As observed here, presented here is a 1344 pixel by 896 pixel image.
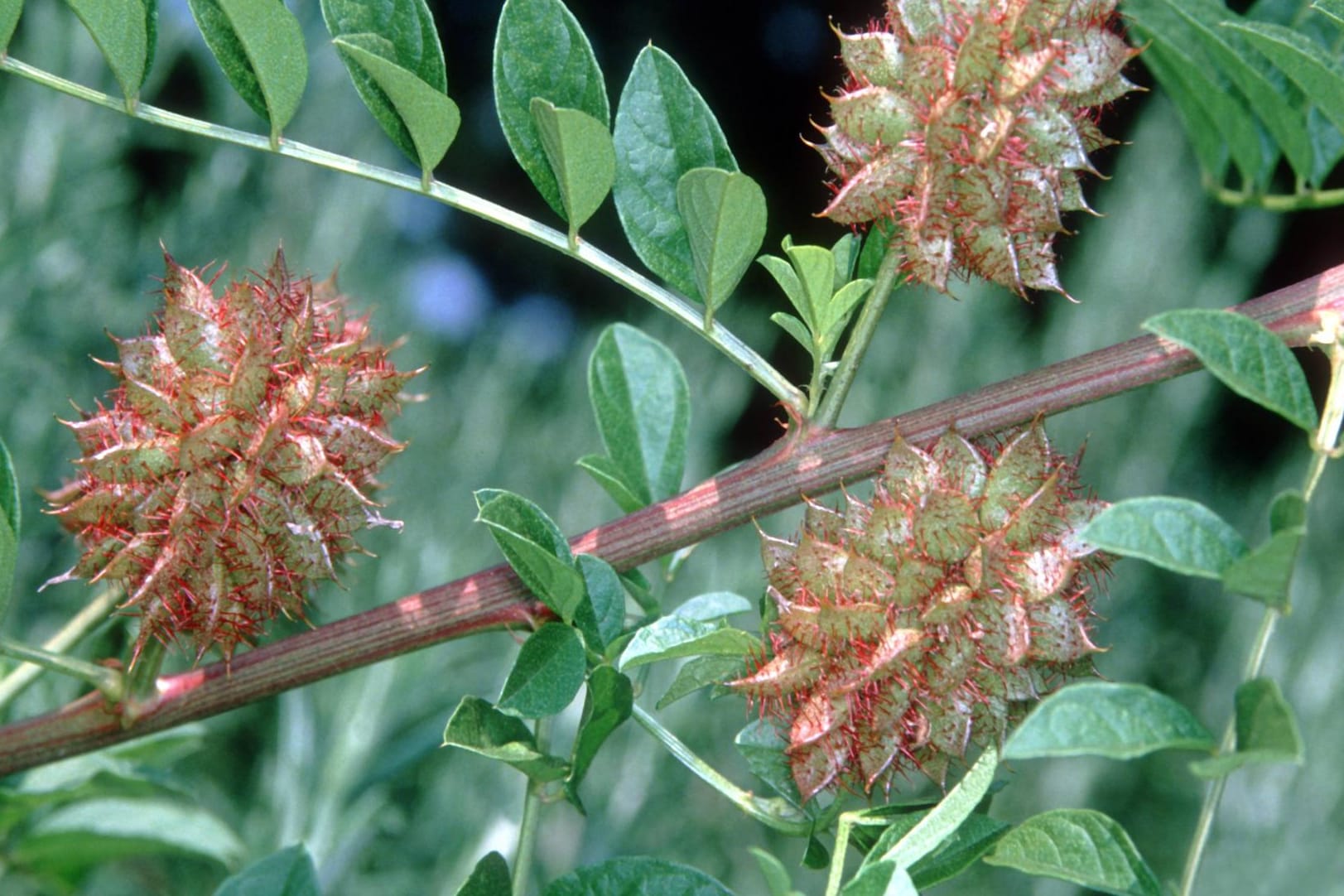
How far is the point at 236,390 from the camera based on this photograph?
994 millimetres

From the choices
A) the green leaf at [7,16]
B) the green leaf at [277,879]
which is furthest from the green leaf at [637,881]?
the green leaf at [7,16]

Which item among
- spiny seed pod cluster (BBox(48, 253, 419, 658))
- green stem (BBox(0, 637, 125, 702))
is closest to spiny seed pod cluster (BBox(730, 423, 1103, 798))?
spiny seed pod cluster (BBox(48, 253, 419, 658))

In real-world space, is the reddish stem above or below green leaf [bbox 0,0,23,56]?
below

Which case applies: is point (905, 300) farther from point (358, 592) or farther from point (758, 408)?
point (358, 592)

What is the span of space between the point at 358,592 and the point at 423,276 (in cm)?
140

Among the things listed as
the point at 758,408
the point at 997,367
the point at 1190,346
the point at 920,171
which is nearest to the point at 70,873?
the point at 920,171

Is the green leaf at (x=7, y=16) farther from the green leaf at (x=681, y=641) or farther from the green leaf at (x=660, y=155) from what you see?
the green leaf at (x=681, y=641)

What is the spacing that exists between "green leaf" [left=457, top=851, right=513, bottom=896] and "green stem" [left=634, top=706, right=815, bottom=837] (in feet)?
0.48

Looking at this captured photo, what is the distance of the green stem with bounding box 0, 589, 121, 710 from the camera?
1115mm

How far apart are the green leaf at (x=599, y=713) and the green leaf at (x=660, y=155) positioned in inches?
12.6

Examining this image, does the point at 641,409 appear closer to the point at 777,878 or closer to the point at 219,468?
the point at 219,468

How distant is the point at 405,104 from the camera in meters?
1.00

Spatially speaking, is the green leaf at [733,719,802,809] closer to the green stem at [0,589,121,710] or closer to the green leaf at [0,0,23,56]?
the green stem at [0,589,121,710]

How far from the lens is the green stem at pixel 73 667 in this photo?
3.24ft
